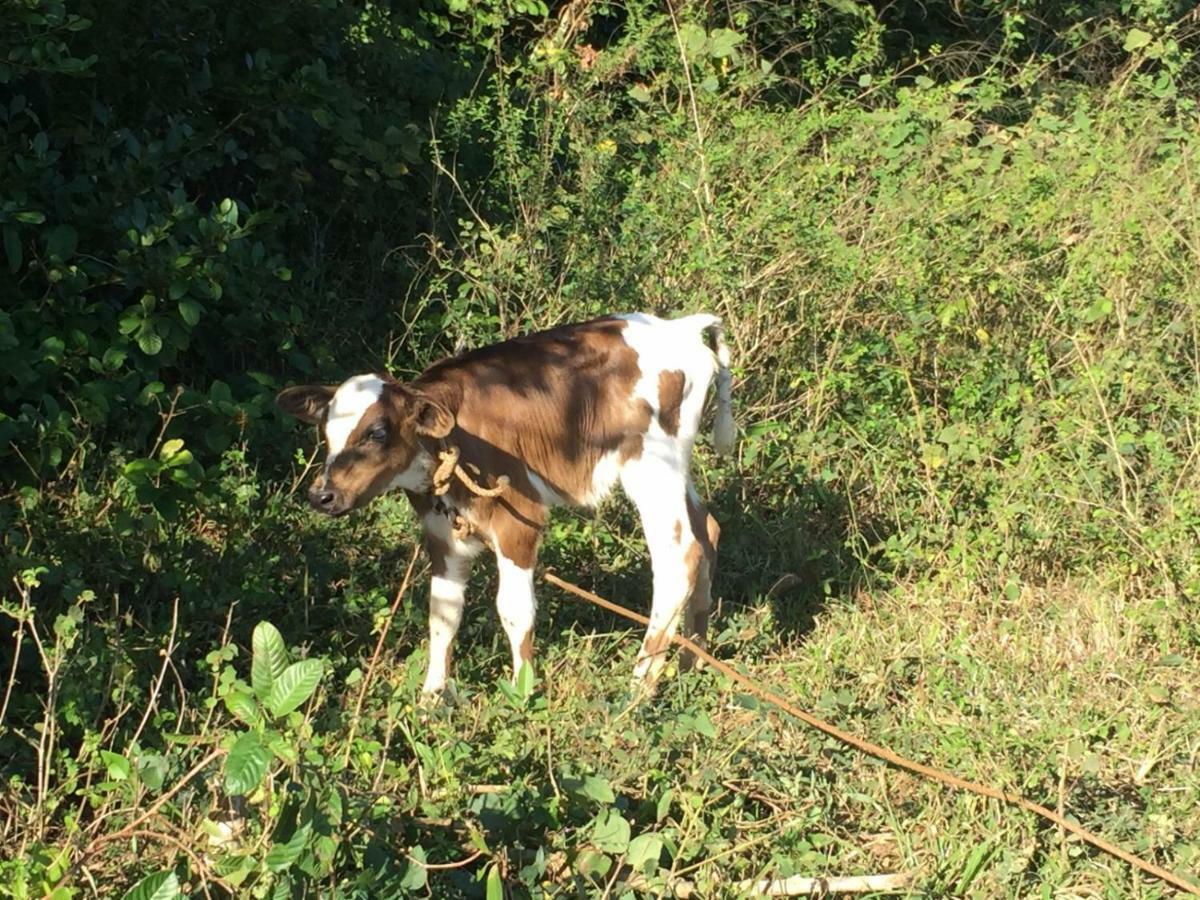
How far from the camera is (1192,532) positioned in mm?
6945

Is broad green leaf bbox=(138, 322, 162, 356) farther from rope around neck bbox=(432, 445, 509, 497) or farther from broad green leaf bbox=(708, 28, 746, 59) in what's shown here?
broad green leaf bbox=(708, 28, 746, 59)

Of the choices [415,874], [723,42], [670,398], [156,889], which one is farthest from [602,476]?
[723,42]

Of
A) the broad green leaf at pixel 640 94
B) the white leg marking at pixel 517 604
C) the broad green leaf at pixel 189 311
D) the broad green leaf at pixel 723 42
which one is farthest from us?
the broad green leaf at pixel 723 42

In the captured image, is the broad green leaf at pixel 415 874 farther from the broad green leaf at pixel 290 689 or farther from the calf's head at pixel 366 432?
the calf's head at pixel 366 432

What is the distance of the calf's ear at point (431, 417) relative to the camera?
5793mm

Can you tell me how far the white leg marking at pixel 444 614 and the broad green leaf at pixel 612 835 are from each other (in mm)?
1493

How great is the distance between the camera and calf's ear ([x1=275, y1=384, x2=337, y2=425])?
588cm

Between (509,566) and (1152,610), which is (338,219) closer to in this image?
(509,566)

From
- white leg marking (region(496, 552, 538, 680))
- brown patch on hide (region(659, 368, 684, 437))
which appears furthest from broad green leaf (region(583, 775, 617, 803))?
brown patch on hide (region(659, 368, 684, 437))

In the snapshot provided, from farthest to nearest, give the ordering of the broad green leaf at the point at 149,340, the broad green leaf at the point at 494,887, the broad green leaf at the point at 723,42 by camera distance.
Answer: the broad green leaf at the point at 723,42
the broad green leaf at the point at 149,340
the broad green leaf at the point at 494,887

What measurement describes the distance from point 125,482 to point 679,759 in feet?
8.77

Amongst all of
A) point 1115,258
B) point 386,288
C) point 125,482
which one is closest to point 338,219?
point 386,288

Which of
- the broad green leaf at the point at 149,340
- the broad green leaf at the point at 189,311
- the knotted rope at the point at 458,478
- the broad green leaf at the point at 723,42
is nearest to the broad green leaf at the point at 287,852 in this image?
the knotted rope at the point at 458,478

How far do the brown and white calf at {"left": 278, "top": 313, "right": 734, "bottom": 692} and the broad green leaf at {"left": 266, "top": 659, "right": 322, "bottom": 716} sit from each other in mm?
1926
